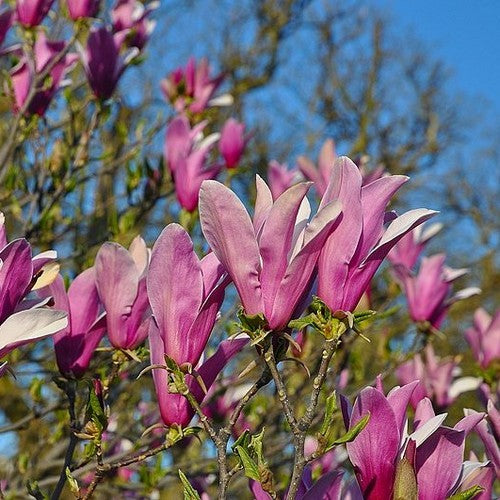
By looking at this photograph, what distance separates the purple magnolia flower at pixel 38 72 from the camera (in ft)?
7.28

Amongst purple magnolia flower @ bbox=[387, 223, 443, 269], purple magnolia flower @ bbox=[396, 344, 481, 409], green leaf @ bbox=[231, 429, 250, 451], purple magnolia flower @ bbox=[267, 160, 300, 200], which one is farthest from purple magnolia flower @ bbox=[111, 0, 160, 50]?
green leaf @ bbox=[231, 429, 250, 451]

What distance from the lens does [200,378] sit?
3.53ft

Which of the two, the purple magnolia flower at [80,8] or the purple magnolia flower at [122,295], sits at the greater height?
the purple magnolia flower at [80,8]

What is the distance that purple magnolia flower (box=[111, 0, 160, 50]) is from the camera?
252cm

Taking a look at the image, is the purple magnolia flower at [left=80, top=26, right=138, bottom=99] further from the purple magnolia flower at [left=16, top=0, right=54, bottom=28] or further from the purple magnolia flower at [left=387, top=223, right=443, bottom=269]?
the purple magnolia flower at [left=387, top=223, right=443, bottom=269]

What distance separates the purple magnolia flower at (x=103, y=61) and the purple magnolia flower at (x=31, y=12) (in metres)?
0.17

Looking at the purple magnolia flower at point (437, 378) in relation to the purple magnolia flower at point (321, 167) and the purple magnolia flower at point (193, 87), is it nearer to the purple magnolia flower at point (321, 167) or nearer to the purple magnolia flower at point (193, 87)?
the purple magnolia flower at point (321, 167)

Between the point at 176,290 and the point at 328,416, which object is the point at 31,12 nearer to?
the point at 176,290

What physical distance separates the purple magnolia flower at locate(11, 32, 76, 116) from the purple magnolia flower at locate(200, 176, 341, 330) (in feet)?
4.46

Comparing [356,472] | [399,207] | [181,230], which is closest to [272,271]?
[181,230]

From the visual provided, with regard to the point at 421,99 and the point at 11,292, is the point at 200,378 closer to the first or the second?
the point at 11,292

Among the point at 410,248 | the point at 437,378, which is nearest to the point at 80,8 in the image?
the point at 410,248

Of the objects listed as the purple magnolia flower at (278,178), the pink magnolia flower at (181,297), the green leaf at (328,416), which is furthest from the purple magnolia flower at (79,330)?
the purple magnolia flower at (278,178)

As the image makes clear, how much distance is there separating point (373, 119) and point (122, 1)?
7.65 m
